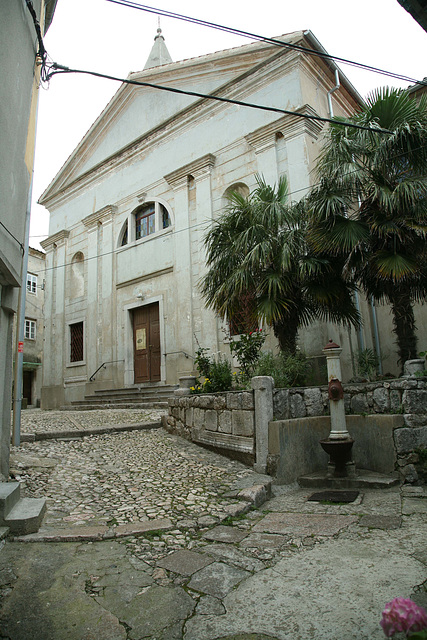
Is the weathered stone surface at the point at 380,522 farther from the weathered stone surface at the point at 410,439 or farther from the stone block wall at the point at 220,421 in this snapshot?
the stone block wall at the point at 220,421

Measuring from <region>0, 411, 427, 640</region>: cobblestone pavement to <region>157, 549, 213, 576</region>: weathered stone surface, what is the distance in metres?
0.01

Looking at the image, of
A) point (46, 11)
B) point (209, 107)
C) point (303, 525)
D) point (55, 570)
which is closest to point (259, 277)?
point (303, 525)

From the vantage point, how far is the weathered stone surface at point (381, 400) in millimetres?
6199

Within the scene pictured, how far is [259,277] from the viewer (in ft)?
26.3

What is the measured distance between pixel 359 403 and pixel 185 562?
401 cm

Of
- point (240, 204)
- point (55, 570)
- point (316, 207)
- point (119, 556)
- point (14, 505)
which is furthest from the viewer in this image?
point (240, 204)

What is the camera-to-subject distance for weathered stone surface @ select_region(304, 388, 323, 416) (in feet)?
21.9

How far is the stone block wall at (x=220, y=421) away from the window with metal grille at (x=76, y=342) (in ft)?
32.8

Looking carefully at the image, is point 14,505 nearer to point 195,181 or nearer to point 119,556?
point 119,556

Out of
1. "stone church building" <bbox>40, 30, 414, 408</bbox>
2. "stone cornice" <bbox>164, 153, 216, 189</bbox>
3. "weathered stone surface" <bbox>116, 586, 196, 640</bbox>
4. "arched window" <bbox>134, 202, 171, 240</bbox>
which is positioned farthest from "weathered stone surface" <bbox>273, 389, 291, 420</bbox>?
"arched window" <bbox>134, 202, 171, 240</bbox>

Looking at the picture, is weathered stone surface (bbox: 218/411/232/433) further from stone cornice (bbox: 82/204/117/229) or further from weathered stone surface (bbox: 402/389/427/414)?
stone cornice (bbox: 82/204/117/229)

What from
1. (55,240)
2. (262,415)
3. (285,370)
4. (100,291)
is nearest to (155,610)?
(262,415)

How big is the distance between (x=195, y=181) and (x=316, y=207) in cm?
735

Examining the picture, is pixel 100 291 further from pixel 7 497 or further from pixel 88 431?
pixel 7 497
